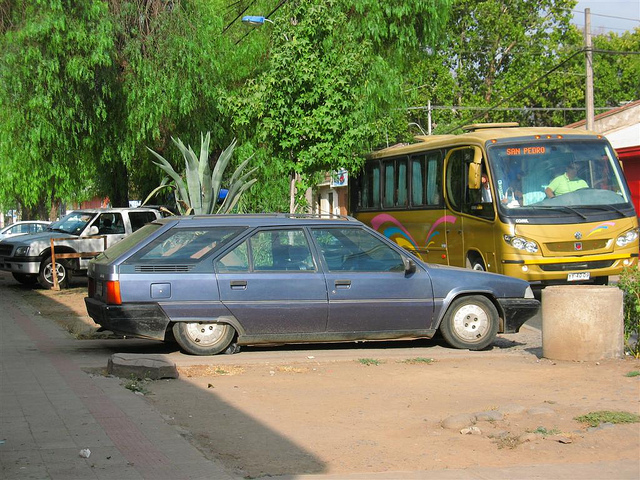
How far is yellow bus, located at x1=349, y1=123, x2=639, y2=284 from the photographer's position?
14445 mm

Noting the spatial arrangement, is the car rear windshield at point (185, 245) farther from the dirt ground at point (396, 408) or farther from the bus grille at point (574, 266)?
the bus grille at point (574, 266)

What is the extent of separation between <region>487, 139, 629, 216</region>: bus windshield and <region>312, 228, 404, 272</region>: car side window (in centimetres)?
459

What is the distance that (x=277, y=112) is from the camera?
18266 millimetres

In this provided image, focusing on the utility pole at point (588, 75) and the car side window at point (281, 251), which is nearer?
the car side window at point (281, 251)

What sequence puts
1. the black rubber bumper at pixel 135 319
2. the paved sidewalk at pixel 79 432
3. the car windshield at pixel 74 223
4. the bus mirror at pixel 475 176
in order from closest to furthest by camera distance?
1. the paved sidewalk at pixel 79 432
2. the black rubber bumper at pixel 135 319
3. the bus mirror at pixel 475 176
4. the car windshield at pixel 74 223

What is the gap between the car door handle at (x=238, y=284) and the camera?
33.3 ft

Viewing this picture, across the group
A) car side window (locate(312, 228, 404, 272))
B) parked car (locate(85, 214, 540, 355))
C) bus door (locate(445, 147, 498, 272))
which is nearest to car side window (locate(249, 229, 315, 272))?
parked car (locate(85, 214, 540, 355))

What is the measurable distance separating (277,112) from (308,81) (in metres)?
0.88

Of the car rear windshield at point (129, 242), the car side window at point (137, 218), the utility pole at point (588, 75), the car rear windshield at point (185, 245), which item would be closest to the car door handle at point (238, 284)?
the car rear windshield at point (185, 245)

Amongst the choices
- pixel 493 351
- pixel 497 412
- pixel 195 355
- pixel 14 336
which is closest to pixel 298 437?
pixel 497 412

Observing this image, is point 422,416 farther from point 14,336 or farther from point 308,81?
point 308,81

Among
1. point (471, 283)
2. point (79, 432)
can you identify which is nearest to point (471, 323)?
point (471, 283)

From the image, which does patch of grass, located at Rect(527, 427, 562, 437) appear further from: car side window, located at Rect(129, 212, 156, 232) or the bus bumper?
car side window, located at Rect(129, 212, 156, 232)

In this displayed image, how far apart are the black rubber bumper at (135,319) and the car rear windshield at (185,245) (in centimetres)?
52
